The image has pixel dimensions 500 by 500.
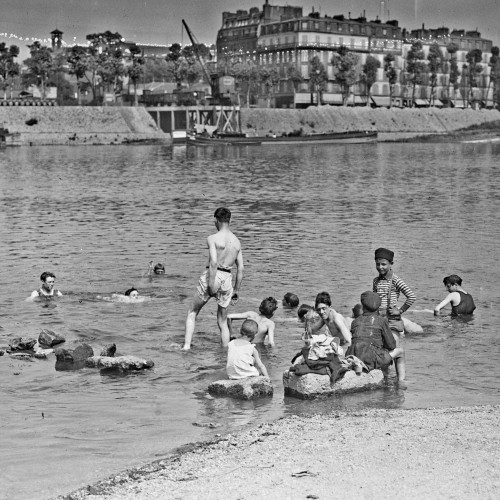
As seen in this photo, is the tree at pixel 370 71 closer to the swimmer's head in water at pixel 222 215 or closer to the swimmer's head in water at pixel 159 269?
the swimmer's head in water at pixel 159 269

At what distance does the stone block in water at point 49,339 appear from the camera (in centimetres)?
1736

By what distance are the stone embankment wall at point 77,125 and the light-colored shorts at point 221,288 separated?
129 m

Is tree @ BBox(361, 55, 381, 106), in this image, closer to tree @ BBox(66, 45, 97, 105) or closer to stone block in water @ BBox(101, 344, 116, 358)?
tree @ BBox(66, 45, 97, 105)

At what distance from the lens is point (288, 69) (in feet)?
628

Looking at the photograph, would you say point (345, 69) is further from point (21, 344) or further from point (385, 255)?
point (385, 255)

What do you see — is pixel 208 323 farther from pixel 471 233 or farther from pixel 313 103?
pixel 313 103

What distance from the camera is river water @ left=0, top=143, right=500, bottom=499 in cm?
1267

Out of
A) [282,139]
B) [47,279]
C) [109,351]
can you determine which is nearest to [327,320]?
[109,351]

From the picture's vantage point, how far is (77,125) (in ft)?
497

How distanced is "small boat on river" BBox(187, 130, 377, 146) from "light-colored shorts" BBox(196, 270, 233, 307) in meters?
→ 127

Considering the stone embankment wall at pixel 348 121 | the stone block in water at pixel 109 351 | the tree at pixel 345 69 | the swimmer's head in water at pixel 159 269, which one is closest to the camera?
the stone block in water at pixel 109 351

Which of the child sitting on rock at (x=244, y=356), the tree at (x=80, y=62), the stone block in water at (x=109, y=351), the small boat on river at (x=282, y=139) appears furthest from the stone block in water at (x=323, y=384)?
the tree at (x=80, y=62)

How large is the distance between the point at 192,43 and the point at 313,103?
2646 centimetres

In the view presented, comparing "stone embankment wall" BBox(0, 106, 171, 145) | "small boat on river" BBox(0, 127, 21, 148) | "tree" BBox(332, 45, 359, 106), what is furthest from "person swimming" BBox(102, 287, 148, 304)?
"tree" BBox(332, 45, 359, 106)
